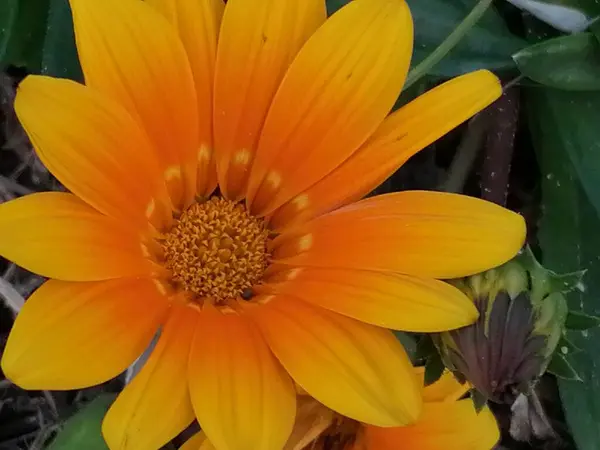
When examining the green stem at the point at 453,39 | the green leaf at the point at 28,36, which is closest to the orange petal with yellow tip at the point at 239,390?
the green stem at the point at 453,39

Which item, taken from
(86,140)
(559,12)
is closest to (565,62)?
(559,12)

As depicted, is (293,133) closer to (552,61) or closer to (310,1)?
(310,1)

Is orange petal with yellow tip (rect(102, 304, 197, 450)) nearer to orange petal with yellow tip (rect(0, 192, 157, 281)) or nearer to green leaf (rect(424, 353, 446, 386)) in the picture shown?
orange petal with yellow tip (rect(0, 192, 157, 281))

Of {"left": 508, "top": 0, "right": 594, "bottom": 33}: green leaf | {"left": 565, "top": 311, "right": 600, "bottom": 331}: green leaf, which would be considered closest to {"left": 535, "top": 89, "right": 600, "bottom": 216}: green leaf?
{"left": 508, "top": 0, "right": 594, "bottom": 33}: green leaf

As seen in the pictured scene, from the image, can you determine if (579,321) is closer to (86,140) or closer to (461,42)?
(461,42)

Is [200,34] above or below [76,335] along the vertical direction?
above

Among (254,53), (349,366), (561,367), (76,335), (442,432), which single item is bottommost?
(442,432)

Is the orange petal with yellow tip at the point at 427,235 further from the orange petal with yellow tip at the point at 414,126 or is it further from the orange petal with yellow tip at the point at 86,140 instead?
the orange petal with yellow tip at the point at 86,140
